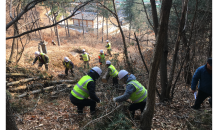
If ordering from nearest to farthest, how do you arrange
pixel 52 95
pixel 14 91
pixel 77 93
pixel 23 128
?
1. pixel 23 128
2. pixel 77 93
3. pixel 14 91
4. pixel 52 95

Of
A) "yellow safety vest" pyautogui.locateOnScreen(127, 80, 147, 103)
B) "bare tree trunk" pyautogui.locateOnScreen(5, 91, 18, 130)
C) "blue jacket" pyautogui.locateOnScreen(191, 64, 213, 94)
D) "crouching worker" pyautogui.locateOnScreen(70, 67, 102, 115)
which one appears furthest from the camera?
"crouching worker" pyautogui.locateOnScreen(70, 67, 102, 115)

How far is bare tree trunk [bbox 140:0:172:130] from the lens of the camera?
2730 millimetres

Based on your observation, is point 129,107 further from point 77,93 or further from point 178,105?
point 178,105

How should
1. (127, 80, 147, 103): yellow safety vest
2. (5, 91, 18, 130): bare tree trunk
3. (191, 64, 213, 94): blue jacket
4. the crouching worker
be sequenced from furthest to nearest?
the crouching worker < (127, 80, 147, 103): yellow safety vest < (191, 64, 213, 94): blue jacket < (5, 91, 18, 130): bare tree trunk

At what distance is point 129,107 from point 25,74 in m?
5.51

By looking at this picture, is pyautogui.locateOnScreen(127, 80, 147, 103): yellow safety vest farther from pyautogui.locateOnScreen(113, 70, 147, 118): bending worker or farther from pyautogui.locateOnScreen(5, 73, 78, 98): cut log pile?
pyautogui.locateOnScreen(5, 73, 78, 98): cut log pile

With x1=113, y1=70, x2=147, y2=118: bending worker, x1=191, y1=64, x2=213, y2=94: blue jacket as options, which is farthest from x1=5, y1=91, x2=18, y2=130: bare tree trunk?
x1=191, y1=64, x2=213, y2=94: blue jacket

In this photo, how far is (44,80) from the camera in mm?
7113

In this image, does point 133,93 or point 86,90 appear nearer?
point 133,93

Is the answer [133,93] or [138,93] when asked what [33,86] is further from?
[138,93]

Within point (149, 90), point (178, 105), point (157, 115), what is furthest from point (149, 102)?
point (178, 105)

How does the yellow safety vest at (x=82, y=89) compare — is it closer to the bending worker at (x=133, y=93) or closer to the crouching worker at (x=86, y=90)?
the crouching worker at (x=86, y=90)

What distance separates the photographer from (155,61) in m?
2.94

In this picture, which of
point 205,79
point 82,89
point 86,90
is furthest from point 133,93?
point 205,79
